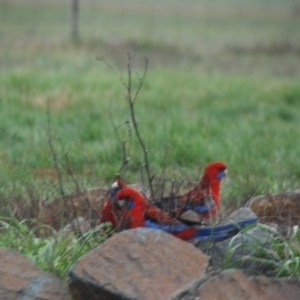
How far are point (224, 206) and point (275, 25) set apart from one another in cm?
2647

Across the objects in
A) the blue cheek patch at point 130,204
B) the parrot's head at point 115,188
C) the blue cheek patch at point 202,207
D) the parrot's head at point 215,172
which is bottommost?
the parrot's head at point 215,172

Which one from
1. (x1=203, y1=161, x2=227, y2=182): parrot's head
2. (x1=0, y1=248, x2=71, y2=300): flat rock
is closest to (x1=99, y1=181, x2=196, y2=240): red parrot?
(x1=0, y1=248, x2=71, y2=300): flat rock

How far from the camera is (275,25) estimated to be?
106ft

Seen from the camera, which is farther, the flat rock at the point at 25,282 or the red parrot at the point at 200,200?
the red parrot at the point at 200,200

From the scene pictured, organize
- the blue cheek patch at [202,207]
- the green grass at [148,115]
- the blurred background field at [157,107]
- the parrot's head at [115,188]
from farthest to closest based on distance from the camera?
the blurred background field at [157,107], the green grass at [148,115], the blue cheek patch at [202,207], the parrot's head at [115,188]

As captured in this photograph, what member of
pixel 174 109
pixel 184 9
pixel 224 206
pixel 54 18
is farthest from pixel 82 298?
pixel 184 9

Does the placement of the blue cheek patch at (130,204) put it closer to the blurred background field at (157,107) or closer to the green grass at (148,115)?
the green grass at (148,115)

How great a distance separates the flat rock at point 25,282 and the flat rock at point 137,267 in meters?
0.12

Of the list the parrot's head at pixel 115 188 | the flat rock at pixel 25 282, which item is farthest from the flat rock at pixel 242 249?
the flat rock at pixel 25 282

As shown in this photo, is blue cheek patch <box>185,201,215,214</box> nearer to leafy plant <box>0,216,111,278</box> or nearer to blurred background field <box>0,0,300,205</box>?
blurred background field <box>0,0,300,205</box>

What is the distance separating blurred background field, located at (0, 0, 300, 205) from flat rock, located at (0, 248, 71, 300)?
1.26 metres

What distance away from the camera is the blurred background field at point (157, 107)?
8.15 meters

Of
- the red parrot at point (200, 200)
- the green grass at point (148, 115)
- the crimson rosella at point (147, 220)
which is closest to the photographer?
the crimson rosella at point (147, 220)

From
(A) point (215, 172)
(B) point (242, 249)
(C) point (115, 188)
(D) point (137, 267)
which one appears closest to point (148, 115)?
(A) point (215, 172)
